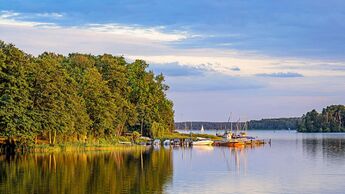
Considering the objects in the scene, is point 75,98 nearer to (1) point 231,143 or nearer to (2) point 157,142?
(2) point 157,142

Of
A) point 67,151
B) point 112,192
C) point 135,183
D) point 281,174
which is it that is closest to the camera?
point 112,192

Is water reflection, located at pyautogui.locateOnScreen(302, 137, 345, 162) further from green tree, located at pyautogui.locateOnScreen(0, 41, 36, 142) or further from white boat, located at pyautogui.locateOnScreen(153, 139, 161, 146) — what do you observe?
green tree, located at pyautogui.locateOnScreen(0, 41, 36, 142)

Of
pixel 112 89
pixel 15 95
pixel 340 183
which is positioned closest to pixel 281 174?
pixel 340 183

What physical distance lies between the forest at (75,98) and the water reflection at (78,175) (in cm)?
721

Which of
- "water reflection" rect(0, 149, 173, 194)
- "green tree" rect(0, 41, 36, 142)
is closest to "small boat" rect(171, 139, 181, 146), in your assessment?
"green tree" rect(0, 41, 36, 142)

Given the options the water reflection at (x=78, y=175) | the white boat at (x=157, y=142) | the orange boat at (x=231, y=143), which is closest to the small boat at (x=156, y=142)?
the white boat at (x=157, y=142)

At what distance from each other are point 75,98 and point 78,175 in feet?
123

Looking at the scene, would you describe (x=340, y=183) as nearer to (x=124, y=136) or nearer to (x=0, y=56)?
(x=0, y=56)

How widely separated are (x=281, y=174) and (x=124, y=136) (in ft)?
224

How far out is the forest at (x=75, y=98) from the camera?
7750 cm

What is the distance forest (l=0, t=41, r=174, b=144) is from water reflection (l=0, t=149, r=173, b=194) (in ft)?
23.7

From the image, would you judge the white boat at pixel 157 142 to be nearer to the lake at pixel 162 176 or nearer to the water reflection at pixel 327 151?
the water reflection at pixel 327 151

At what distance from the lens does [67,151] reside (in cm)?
8800

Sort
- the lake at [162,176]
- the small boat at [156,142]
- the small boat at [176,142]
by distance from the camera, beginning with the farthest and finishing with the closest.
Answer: the small boat at [176,142] → the small boat at [156,142] → the lake at [162,176]
